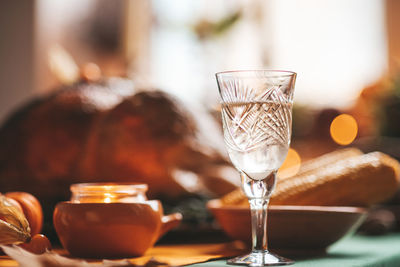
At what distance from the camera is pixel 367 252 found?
2.25 feet

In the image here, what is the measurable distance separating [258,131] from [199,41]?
299cm

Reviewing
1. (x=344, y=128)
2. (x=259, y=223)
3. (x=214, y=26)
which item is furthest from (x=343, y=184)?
(x=214, y=26)

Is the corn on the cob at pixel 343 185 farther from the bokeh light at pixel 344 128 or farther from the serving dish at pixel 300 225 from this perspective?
the bokeh light at pixel 344 128

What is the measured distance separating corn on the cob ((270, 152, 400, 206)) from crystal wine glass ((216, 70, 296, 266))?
167 mm

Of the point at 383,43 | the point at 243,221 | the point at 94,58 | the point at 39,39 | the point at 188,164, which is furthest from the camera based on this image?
the point at 383,43

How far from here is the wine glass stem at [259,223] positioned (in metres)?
0.55

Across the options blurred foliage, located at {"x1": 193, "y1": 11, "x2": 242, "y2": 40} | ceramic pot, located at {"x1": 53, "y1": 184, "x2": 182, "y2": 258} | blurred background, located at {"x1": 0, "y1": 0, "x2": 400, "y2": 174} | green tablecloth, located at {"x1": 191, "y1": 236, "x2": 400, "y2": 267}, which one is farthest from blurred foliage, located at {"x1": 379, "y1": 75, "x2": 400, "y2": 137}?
blurred foliage, located at {"x1": 193, "y1": 11, "x2": 242, "y2": 40}

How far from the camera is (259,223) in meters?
0.55

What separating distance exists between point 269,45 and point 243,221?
11.1ft

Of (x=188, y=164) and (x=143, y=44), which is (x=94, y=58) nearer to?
(x=143, y=44)

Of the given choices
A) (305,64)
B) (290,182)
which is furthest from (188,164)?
(305,64)

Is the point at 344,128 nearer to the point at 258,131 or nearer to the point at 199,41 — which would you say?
the point at 258,131

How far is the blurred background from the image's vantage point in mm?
2668

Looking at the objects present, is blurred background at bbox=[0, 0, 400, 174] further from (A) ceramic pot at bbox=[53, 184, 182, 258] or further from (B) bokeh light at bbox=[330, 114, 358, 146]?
(A) ceramic pot at bbox=[53, 184, 182, 258]
